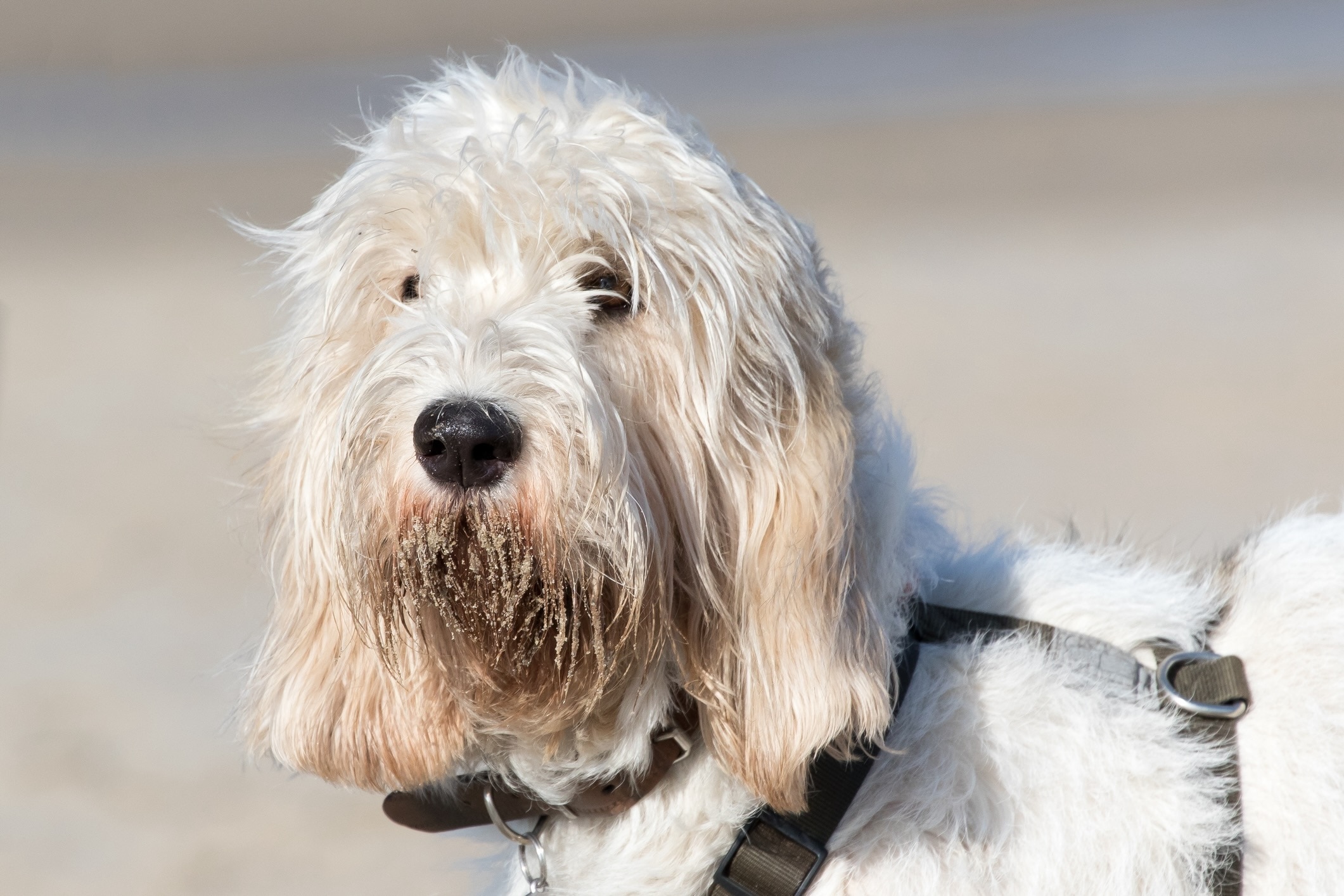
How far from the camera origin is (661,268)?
198 cm

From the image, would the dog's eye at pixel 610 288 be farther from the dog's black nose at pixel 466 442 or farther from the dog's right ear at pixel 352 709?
the dog's right ear at pixel 352 709

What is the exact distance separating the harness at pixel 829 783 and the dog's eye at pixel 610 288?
62 cm

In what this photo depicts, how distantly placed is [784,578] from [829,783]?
0.32 m

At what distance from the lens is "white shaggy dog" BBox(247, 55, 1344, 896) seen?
184 cm

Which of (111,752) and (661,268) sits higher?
(661,268)

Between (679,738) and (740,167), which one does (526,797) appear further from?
(740,167)

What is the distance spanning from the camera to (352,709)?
6.64 feet

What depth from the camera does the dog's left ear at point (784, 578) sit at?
1.86 m

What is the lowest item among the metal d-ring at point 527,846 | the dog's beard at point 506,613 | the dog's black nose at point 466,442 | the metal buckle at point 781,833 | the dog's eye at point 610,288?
the metal d-ring at point 527,846

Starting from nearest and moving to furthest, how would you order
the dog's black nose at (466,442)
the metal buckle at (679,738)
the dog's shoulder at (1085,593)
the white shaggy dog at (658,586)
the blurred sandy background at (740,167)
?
the dog's black nose at (466,442)
the white shaggy dog at (658,586)
the metal buckle at (679,738)
the dog's shoulder at (1085,593)
the blurred sandy background at (740,167)

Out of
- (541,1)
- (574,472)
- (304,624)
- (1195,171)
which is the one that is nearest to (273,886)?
(304,624)

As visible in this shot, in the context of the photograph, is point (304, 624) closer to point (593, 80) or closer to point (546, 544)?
point (546, 544)

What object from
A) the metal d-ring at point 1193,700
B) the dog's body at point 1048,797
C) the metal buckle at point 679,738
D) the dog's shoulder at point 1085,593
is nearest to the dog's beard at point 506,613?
the metal buckle at point 679,738

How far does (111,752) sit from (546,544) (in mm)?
3861
